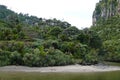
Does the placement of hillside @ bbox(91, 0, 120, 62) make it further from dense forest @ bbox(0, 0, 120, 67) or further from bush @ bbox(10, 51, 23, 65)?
bush @ bbox(10, 51, 23, 65)

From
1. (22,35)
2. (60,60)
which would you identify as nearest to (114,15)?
(22,35)

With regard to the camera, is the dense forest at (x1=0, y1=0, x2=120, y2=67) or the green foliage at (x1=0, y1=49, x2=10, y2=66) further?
the dense forest at (x1=0, y1=0, x2=120, y2=67)

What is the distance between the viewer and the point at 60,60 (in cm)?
7325

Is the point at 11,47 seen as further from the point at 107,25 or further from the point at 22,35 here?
the point at 107,25

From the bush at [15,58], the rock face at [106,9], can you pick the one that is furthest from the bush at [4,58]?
the rock face at [106,9]

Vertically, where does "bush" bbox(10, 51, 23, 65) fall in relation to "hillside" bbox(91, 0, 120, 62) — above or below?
below

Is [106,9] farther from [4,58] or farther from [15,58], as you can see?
[4,58]

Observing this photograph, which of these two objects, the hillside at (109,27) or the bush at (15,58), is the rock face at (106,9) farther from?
the bush at (15,58)

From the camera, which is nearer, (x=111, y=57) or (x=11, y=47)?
(x=11, y=47)

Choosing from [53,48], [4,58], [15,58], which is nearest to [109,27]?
[53,48]

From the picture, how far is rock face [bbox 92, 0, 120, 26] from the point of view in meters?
156

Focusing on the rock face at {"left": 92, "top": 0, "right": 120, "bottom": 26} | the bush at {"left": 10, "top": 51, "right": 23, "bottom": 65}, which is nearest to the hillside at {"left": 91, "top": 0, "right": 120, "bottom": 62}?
the rock face at {"left": 92, "top": 0, "right": 120, "bottom": 26}

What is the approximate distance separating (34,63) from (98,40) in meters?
33.2

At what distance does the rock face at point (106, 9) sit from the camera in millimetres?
156500
